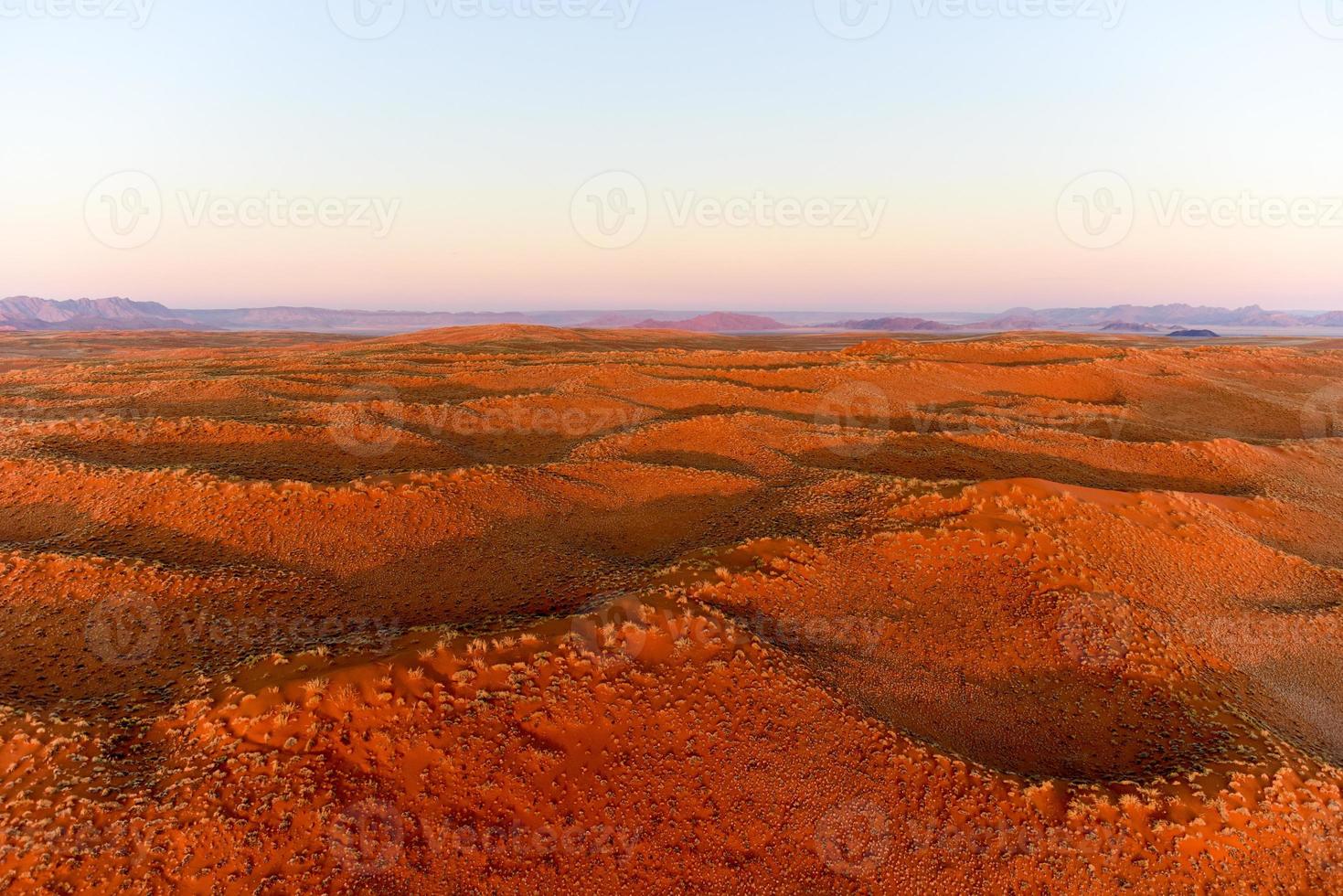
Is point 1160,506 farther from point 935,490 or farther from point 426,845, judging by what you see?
point 426,845

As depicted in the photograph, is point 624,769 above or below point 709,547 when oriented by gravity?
below

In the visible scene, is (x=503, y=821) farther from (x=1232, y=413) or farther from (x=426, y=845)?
(x=1232, y=413)

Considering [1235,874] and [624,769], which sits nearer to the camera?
[1235,874]

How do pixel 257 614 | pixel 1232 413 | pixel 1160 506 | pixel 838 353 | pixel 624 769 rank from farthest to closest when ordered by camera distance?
1. pixel 838 353
2. pixel 1232 413
3. pixel 1160 506
4. pixel 257 614
5. pixel 624 769

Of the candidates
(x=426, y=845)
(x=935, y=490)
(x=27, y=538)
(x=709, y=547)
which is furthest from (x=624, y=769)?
(x=27, y=538)

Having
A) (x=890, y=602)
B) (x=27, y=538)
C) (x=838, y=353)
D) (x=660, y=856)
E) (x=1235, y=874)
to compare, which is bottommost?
(x=1235, y=874)

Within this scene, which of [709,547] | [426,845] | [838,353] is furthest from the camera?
[838,353]
